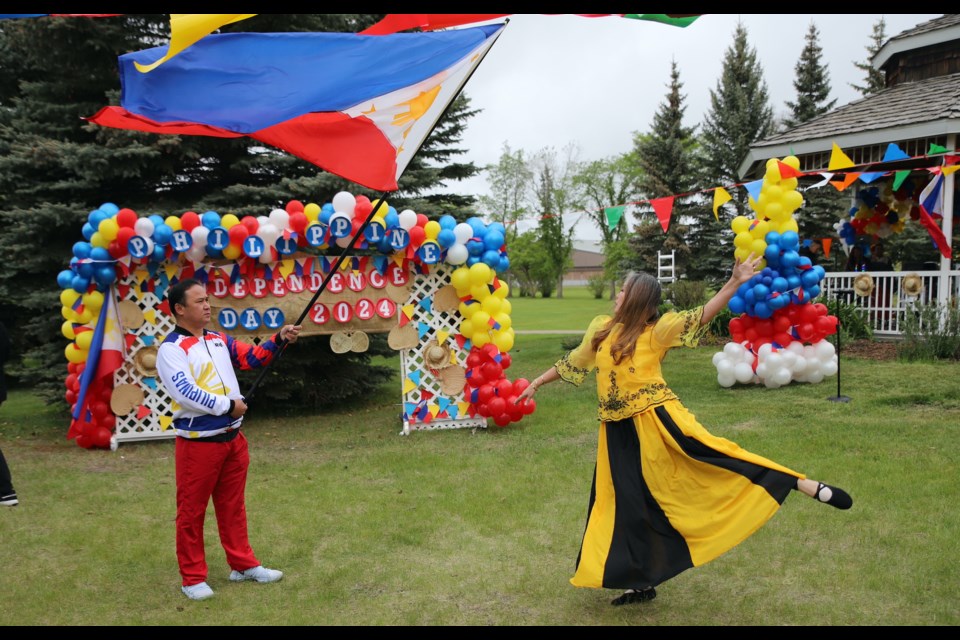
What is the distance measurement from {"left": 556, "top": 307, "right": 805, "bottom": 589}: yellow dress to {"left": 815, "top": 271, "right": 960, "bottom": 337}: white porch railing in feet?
32.9

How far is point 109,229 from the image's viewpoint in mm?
8008

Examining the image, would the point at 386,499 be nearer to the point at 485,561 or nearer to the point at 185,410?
the point at 485,561

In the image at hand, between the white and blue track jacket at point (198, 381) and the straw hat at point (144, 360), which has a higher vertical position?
the white and blue track jacket at point (198, 381)

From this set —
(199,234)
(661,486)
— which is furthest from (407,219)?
(661,486)

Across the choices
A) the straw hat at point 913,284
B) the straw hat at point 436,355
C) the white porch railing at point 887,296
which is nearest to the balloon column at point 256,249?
the straw hat at point 436,355

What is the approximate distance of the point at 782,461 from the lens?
639 centimetres

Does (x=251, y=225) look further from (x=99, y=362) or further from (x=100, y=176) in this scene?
(x=100, y=176)

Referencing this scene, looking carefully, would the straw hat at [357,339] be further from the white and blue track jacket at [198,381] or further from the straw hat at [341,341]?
the white and blue track jacket at [198,381]

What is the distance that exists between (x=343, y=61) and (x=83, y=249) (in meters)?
5.32

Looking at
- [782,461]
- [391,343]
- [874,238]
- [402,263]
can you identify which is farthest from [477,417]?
[874,238]

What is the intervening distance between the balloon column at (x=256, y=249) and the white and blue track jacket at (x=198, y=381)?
4248 mm

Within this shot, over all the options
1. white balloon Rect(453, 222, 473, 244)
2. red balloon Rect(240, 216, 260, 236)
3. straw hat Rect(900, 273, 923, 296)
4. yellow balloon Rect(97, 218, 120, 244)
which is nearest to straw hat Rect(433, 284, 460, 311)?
white balloon Rect(453, 222, 473, 244)

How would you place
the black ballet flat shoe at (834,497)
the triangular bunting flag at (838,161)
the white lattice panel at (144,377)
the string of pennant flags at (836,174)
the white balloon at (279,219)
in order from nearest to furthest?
the black ballet flat shoe at (834,497) → the white balloon at (279,219) → the white lattice panel at (144,377) → the string of pennant flags at (836,174) → the triangular bunting flag at (838,161)

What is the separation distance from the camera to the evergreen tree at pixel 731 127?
27.6 m
